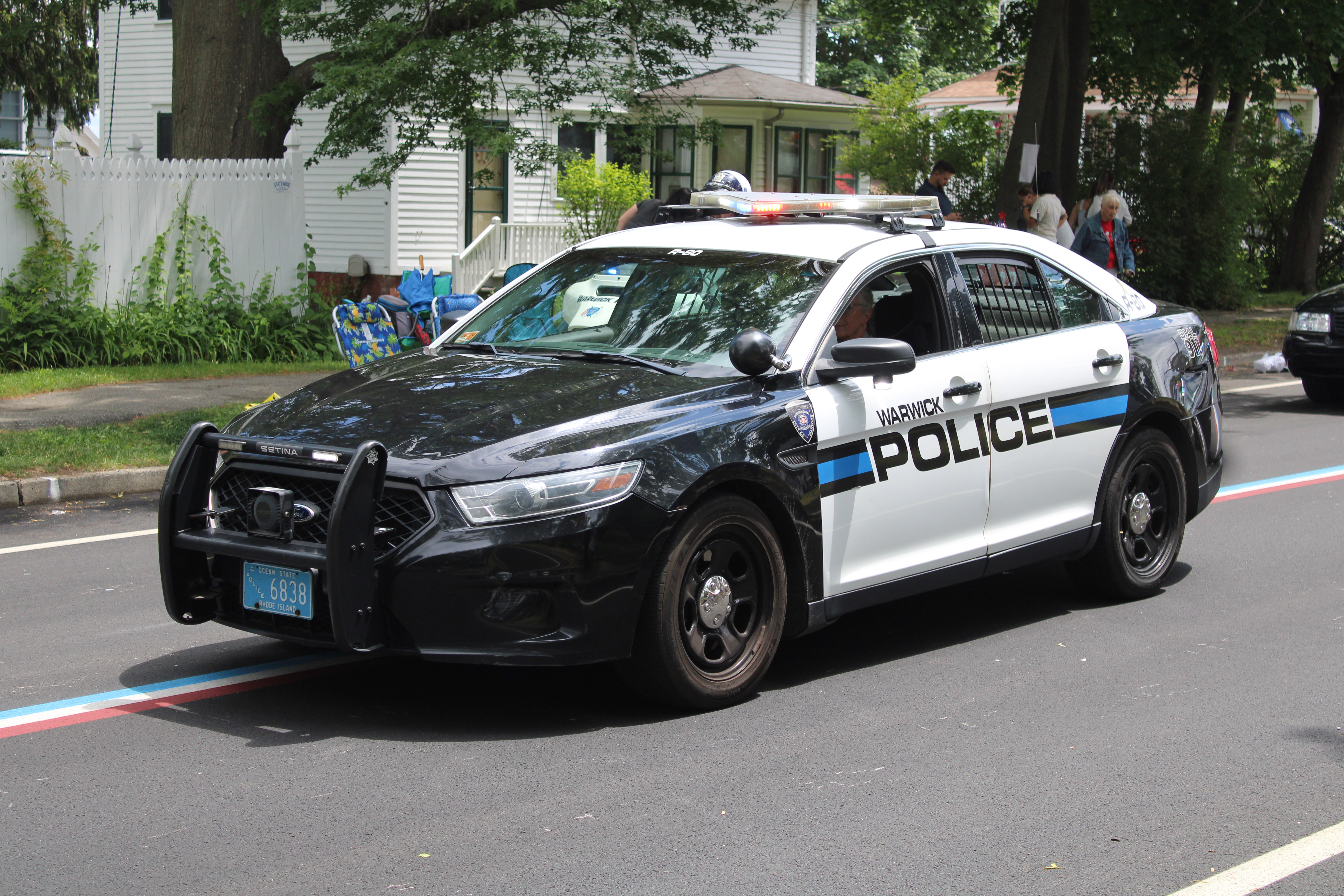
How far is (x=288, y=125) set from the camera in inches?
659

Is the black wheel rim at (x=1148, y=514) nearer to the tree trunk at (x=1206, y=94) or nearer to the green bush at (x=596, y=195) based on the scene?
the green bush at (x=596, y=195)

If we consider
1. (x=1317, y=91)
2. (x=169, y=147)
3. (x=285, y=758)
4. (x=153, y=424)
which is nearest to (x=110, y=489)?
(x=153, y=424)

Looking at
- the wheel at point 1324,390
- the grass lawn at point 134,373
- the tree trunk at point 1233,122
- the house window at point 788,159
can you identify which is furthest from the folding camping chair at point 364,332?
the tree trunk at point 1233,122

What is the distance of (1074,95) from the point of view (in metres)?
20.7

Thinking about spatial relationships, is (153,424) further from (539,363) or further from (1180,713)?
(1180,713)

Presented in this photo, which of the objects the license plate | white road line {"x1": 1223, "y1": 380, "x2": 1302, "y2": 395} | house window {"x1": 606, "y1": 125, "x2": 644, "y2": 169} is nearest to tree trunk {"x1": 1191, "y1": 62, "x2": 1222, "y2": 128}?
white road line {"x1": 1223, "y1": 380, "x2": 1302, "y2": 395}

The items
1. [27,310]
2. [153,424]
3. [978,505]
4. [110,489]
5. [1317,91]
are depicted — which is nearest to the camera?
[978,505]

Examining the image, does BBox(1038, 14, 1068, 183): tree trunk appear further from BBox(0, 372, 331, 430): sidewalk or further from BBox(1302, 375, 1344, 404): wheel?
BBox(0, 372, 331, 430): sidewalk

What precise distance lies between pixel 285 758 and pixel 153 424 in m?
7.23

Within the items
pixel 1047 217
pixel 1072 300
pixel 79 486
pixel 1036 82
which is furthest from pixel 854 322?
pixel 1036 82

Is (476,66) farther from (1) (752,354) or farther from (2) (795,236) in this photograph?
(1) (752,354)

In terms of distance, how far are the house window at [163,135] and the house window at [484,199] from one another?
646cm

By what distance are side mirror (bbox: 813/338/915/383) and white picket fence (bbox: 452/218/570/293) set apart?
17.6 metres

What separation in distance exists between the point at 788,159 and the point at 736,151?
4.86 ft
